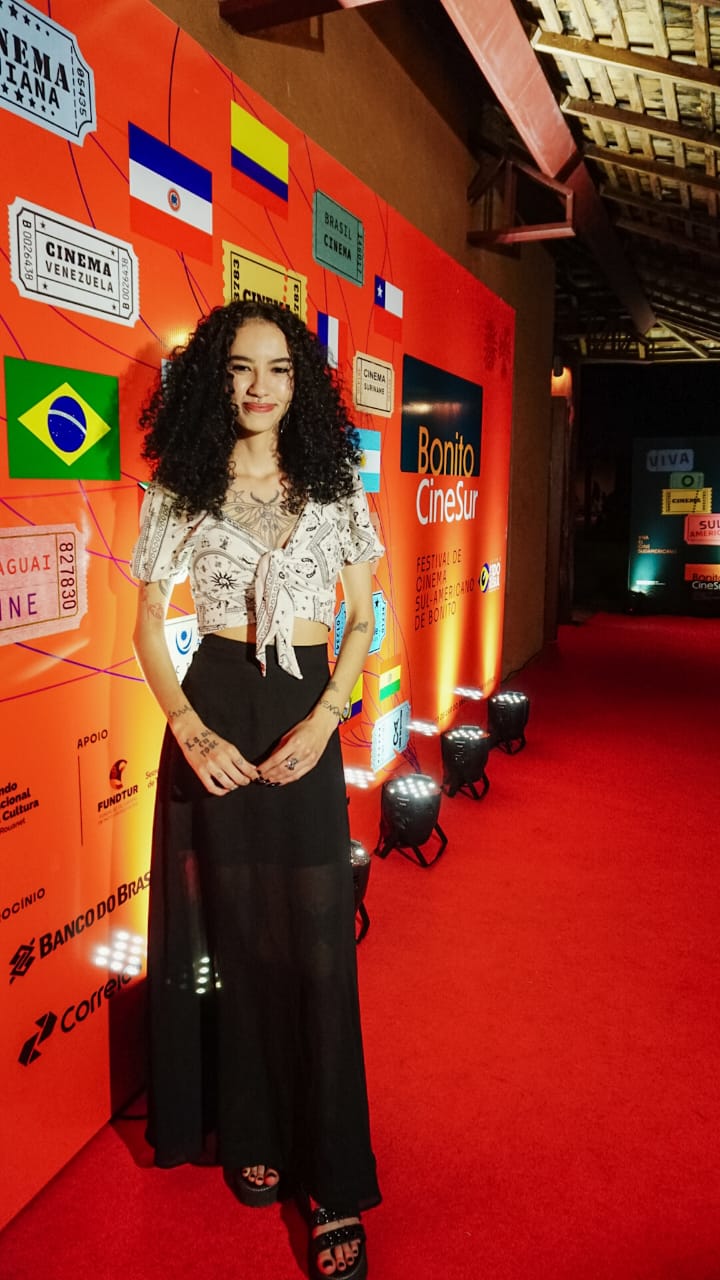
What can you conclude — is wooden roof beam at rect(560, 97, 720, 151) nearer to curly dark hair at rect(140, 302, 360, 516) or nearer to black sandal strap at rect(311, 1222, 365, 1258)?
curly dark hair at rect(140, 302, 360, 516)

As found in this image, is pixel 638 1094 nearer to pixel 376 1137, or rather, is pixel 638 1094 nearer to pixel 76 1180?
pixel 376 1137

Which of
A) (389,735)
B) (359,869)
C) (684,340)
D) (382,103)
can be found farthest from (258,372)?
(684,340)

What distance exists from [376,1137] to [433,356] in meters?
3.08

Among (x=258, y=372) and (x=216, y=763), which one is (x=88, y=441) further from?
(x=216, y=763)

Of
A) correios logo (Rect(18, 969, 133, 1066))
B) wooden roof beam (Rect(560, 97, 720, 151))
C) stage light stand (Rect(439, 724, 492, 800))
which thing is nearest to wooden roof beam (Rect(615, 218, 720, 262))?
wooden roof beam (Rect(560, 97, 720, 151))

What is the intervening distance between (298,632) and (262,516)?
226 mm

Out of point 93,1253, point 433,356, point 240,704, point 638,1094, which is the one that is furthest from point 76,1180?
point 433,356

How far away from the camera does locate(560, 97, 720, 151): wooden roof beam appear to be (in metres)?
3.92

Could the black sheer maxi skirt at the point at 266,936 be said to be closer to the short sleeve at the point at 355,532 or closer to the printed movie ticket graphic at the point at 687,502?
the short sleeve at the point at 355,532

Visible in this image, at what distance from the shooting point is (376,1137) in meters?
1.93

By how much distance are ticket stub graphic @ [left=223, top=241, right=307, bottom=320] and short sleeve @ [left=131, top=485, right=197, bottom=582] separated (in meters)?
0.79

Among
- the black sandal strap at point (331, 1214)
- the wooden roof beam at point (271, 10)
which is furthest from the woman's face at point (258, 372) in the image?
the black sandal strap at point (331, 1214)

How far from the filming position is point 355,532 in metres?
1.63

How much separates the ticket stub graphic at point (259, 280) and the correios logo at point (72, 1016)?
1639 mm
